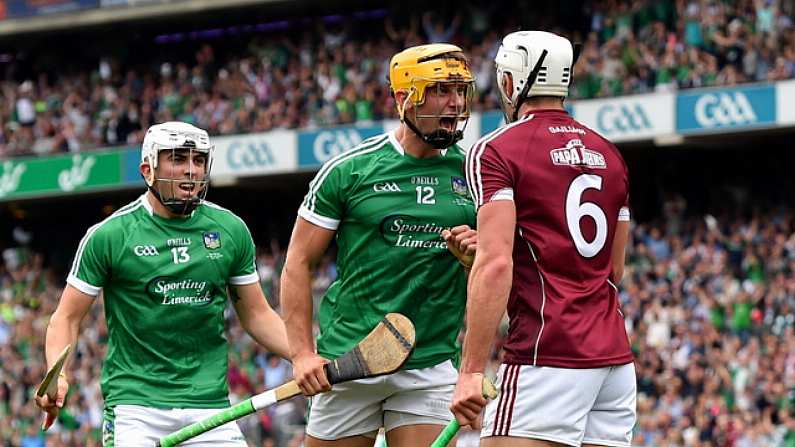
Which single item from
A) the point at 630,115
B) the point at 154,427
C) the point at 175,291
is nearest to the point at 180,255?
the point at 175,291

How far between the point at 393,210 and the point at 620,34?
13.4 metres

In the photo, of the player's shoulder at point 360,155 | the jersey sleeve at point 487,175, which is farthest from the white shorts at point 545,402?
the player's shoulder at point 360,155

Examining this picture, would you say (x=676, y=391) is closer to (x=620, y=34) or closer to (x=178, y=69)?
(x=620, y=34)

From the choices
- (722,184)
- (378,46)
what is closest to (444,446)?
(722,184)

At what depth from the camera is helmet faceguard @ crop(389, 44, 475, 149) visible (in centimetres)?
657

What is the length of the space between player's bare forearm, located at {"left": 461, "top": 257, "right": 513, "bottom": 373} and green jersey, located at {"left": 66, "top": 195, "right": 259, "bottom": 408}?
2.07m

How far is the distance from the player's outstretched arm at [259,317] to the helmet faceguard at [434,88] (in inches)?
52.4

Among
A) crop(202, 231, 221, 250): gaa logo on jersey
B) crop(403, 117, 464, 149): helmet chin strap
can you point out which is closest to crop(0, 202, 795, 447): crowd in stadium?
crop(202, 231, 221, 250): gaa logo on jersey

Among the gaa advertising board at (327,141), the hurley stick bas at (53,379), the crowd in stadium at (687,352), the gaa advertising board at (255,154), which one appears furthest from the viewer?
the gaa advertising board at (255,154)

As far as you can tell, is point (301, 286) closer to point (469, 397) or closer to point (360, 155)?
point (360, 155)

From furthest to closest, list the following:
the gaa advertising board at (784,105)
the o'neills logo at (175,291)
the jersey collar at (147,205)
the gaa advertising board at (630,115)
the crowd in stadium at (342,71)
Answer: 1. the gaa advertising board at (630,115)
2. the crowd in stadium at (342,71)
3. the gaa advertising board at (784,105)
4. the jersey collar at (147,205)
5. the o'neills logo at (175,291)

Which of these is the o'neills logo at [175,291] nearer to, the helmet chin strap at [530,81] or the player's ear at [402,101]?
the player's ear at [402,101]

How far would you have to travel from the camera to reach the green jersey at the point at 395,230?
6.63m

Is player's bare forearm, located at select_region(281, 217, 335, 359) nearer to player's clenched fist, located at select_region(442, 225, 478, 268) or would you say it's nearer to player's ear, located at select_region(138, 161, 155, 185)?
player's clenched fist, located at select_region(442, 225, 478, 268)
